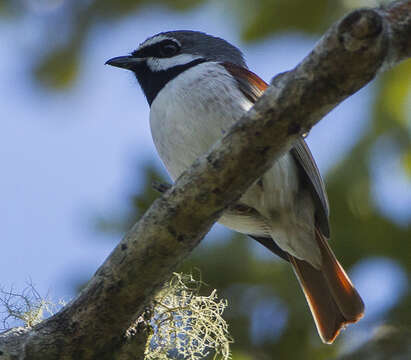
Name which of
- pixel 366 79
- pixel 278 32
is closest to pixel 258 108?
pixel 366 79

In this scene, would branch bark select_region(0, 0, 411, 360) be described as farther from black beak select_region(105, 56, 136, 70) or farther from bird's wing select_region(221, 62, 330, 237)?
black beak select_region(105, 56, 136, 70)

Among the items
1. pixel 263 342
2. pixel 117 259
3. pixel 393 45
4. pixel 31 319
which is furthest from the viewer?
pixel 263 342

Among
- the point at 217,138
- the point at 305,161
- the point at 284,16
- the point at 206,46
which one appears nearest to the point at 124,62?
the point at 206,46

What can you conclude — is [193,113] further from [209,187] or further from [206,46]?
[209,187]

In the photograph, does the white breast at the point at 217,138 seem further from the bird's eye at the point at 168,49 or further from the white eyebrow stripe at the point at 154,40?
the white eyebrow stripe at the point at 154,40

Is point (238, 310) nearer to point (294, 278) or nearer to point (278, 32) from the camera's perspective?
point (294, 278)

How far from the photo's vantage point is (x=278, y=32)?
4.93 metres

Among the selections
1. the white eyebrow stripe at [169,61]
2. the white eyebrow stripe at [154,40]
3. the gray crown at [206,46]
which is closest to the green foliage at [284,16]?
the gray crown at [206,46]

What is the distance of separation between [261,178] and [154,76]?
40.9 inches

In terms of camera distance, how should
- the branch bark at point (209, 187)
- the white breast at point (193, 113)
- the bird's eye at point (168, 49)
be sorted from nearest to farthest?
the branch bark at point (209, 187)
the white breast at point (193, 113)
the bird's eye at point (168, 49)

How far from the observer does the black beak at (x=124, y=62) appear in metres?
4.38

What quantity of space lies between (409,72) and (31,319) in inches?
125

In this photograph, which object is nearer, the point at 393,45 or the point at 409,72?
the point at 393,45

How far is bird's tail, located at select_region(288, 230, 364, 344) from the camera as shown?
3.79 metres
